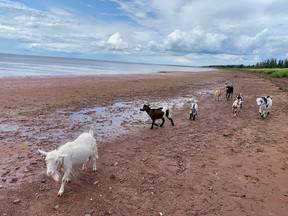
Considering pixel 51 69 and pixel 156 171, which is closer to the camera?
pixel 156 171

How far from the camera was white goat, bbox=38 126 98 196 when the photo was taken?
552 cm

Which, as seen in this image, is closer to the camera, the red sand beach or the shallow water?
the red sand beach

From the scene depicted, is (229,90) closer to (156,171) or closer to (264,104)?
(264,104)

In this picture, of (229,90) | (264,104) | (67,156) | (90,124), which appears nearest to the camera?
(67,156)

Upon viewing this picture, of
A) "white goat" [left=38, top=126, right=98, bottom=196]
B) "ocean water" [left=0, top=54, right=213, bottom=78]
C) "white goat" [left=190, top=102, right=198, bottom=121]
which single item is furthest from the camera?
"ocean water" [left=0, top=54, right=213, bottom=78]

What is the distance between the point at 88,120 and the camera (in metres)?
13.1

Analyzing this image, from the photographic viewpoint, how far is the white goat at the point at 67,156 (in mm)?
5520

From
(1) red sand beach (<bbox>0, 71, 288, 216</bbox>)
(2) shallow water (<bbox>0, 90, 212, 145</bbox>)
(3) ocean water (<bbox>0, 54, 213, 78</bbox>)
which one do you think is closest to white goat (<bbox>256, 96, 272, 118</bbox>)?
(1) red sand beach (<bbox>0, 71, 288, 216</bbox>)

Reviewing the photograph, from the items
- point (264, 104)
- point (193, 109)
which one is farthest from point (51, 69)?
point (264, 104)

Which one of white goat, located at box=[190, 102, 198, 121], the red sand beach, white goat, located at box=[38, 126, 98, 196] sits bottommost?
the red sand beach

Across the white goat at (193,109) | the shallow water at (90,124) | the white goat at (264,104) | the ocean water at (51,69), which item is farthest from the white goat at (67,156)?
the ocean water at (51,69)

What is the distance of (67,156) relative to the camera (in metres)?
5.95

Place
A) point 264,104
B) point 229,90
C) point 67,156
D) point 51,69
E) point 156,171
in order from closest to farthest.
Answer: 1. point 67,156
2. point 156,171
3. point 264,104
4. point 229,90
5. point 51,69

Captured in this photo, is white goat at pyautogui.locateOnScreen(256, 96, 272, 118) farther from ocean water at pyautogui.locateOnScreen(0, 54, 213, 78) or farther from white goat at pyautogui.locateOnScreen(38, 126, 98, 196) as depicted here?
ocean water at pyautogui.locateOnScreen(0, 54, 213, 78)
